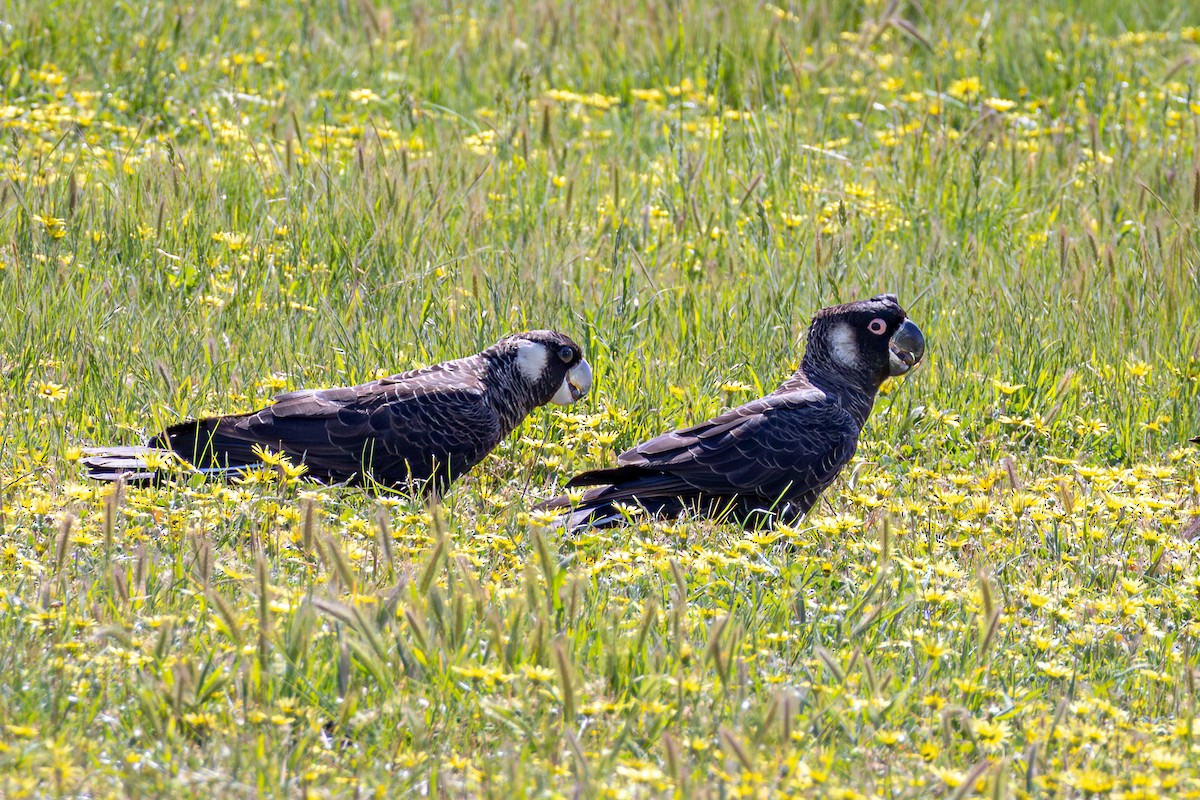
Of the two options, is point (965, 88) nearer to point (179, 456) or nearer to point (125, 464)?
point (179, 456)

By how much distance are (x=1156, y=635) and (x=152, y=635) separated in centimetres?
297

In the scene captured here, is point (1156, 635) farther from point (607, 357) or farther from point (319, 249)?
point (319, 249)

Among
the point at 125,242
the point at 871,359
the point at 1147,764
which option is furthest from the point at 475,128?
the point at 1147,764

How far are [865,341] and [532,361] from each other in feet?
4.62

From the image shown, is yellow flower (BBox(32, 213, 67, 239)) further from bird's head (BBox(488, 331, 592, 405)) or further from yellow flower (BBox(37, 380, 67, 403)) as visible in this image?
bird's head (BBox(488, 331, 592, 405))

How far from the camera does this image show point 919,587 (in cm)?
427

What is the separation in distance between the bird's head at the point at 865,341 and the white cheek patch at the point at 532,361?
44.8 inches

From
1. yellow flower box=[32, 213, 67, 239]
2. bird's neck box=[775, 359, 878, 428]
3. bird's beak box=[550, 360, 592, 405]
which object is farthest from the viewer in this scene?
yellow flower box=[32, 213, 67, 239]

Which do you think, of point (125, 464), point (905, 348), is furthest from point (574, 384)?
point (125, 464)

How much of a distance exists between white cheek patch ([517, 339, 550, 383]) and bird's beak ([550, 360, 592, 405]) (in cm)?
17

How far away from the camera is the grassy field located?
3.38m

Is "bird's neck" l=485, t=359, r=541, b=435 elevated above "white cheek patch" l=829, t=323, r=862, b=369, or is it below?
below

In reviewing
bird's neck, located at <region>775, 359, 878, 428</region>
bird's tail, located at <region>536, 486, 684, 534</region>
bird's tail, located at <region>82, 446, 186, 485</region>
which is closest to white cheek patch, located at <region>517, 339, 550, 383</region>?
bird's tail, located at <region>536, 486, 684, 534</region>

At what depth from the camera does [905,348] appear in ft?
18.8
